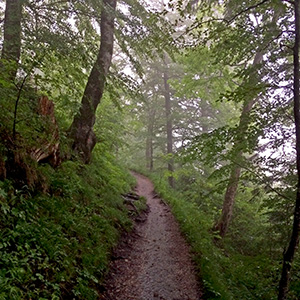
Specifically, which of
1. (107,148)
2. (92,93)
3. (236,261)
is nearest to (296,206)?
(236,261)

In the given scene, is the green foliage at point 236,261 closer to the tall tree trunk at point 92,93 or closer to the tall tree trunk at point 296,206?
the tall tree trunk at point 296,206

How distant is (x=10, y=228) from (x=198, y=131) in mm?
19246

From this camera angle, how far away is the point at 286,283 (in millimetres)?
4363

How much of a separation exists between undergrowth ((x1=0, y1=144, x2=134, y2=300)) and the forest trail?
43 centimetres

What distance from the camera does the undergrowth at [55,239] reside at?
3.46 metres

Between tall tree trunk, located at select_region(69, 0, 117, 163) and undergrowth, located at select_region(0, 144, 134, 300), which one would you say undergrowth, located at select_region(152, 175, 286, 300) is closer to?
undergrowth, located at select_region(0, 144, 134, 300)

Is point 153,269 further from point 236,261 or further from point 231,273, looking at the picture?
point 236,261

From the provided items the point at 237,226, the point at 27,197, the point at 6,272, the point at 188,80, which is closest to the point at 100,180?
the point at 27,197

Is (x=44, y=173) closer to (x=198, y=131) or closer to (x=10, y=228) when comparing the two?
(x=10, y=228)

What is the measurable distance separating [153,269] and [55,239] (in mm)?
2843

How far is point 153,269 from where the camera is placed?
6227 mm

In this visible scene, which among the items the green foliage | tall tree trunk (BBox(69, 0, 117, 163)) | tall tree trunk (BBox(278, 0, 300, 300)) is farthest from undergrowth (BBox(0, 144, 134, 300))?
tall tree trunk (BBox(278, 0, 300, 300))

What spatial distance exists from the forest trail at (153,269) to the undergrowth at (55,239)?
426 millimetres

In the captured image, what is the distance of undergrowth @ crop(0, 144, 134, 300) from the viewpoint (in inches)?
136
